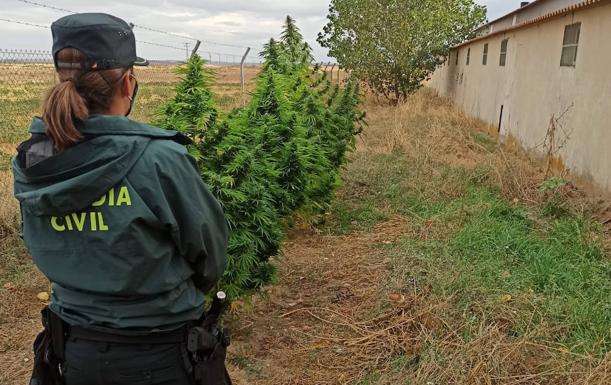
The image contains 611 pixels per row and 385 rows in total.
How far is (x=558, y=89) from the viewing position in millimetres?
7730

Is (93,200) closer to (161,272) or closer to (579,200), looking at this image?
(161,272)

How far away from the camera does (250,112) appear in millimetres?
4188

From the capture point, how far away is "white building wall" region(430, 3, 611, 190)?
6168mm

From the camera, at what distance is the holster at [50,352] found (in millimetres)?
1635

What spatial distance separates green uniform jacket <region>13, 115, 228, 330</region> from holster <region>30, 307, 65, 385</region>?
51 mm

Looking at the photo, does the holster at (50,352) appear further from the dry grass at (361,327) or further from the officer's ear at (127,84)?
the dry grass at (361,327)

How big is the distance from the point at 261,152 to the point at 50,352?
7.06 feet

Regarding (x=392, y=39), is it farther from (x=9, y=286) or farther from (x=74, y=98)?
(x=74, y=98)

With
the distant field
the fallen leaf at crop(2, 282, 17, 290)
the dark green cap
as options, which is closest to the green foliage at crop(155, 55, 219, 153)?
the dark green cap

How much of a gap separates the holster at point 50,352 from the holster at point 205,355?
0.39 m

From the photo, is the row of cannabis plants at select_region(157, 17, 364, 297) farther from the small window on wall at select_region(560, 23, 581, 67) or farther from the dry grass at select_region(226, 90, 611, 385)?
the small window on wall at select_region(560, 23, 581, 67)

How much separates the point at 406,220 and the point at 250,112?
2.37 metres

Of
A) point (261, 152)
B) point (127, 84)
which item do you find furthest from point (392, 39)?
point (127, 84)

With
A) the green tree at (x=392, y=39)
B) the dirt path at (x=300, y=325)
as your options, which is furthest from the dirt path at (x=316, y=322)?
the green tree at (x=392, y=39)
